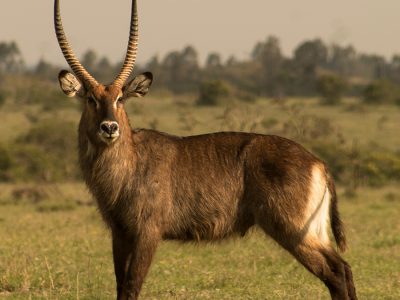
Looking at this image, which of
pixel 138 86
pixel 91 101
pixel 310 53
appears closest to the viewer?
pixel 91 101

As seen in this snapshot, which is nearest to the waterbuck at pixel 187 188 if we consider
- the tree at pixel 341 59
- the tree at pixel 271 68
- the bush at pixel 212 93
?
the bush at pixel 212 93

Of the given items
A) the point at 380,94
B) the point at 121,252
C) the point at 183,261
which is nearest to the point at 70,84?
the point at 121,252

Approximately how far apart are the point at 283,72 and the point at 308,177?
52.0m

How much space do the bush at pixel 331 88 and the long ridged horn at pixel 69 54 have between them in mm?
37468

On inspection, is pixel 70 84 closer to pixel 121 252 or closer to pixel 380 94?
pixel 121 252

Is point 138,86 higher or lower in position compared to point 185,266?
higher

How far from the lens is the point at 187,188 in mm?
6410

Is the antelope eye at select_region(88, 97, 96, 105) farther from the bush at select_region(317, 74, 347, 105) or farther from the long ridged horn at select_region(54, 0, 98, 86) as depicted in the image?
the bush at select_region(317, 74, 347, 105)

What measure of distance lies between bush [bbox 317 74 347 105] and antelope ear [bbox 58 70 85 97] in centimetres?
3765

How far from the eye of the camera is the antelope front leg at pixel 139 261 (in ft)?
20.0

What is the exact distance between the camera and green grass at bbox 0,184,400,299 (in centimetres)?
745

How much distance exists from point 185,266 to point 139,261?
9.16 ft

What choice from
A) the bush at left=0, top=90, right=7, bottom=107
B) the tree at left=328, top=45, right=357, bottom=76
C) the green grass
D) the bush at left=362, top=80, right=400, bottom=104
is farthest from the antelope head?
the tree at left=328, top=45, right=357, bottom=76

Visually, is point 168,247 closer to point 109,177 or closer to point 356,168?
point 109,177
